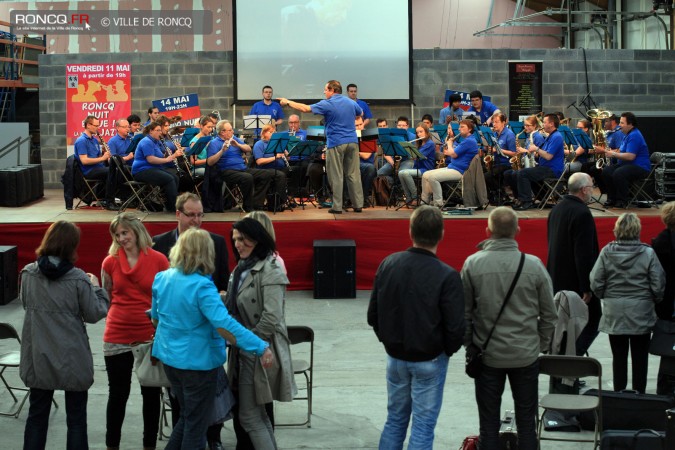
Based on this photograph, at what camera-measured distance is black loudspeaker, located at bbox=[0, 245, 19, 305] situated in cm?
1122

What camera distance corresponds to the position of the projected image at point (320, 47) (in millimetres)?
18438

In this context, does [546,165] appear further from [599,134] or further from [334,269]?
[334,269]

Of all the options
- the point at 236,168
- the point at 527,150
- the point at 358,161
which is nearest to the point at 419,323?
the point at 358,161

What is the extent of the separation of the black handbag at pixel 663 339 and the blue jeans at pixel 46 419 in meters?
3.86

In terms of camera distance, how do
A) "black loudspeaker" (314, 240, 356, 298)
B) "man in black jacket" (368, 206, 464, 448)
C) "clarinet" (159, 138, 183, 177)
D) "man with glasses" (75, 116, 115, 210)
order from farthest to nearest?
"man with glasses" (75, 116, 115, 210)
"clarinet" (159, 138, 183, 177)
"black loudspeaker" (314, 240, 356, 298)
"man in black jacket" (368, 206, 464, 448)

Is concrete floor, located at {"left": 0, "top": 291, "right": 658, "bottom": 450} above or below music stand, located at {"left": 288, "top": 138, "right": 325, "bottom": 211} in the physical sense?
below

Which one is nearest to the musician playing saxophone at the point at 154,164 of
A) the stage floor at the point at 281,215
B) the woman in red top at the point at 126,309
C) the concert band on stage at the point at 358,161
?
the concert band on stage at the point at 358,161

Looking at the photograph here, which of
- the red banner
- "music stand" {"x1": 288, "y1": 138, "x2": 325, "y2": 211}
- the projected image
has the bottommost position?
"music stand" {"x1": 288, "y1": 138, "x2": 325, "y2": 211}

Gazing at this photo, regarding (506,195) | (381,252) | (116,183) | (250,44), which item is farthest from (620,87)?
(116,183)

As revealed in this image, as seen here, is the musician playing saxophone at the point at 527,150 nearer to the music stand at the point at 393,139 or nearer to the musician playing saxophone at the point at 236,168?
the music stand at the point at 393,139

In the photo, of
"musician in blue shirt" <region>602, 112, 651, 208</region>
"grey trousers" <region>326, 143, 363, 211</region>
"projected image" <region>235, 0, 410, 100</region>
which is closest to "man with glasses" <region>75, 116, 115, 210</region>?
"grey trousers" <region>326, 143, 363, 211</region>

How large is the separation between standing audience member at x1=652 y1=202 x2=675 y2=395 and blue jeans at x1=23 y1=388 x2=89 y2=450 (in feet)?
13.0

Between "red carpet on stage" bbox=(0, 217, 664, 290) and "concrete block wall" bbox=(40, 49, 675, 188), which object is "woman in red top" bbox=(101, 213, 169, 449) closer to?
"red carpet on stage" bbox=(0, 217, 664, 290)

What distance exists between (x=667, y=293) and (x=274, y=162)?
7064 millimetres
